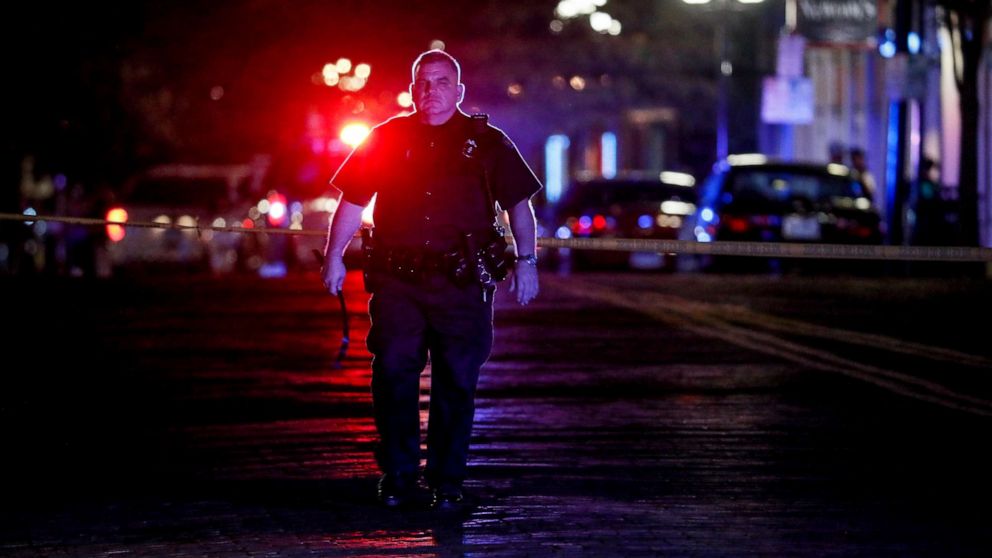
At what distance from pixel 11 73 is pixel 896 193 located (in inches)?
563

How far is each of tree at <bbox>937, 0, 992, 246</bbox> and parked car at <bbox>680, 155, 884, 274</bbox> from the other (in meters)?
3.76

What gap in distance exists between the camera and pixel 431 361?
685cm

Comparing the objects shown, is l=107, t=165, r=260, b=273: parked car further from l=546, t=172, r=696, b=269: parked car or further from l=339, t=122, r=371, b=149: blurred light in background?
l=546, t=172, r=696, b=269: parked car

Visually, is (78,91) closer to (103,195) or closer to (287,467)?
(103,195)

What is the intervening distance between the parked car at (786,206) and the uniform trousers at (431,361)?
51.8 feet

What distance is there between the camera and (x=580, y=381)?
11.2 m

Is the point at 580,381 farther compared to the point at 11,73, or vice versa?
the point at 11,73

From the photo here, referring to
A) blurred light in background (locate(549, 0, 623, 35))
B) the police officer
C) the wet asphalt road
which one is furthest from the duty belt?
blurred light in background (locate(549, 0, 623, 35))

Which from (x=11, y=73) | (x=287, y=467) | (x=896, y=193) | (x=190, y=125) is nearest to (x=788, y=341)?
(x=287, y=467)

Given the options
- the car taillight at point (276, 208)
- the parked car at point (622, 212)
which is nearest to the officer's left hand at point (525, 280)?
the parked car at point (622, 212)

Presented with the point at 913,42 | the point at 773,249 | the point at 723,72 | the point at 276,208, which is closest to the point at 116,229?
the point at 276,208

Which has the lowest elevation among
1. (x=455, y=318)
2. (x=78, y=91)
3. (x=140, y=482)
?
(x=140, y=482)

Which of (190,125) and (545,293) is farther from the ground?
(190,125)

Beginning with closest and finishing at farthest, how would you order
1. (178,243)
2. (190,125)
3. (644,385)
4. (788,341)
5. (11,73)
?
(644,385) → (788,341) → (178,243) → (11,73) → (190,125)
